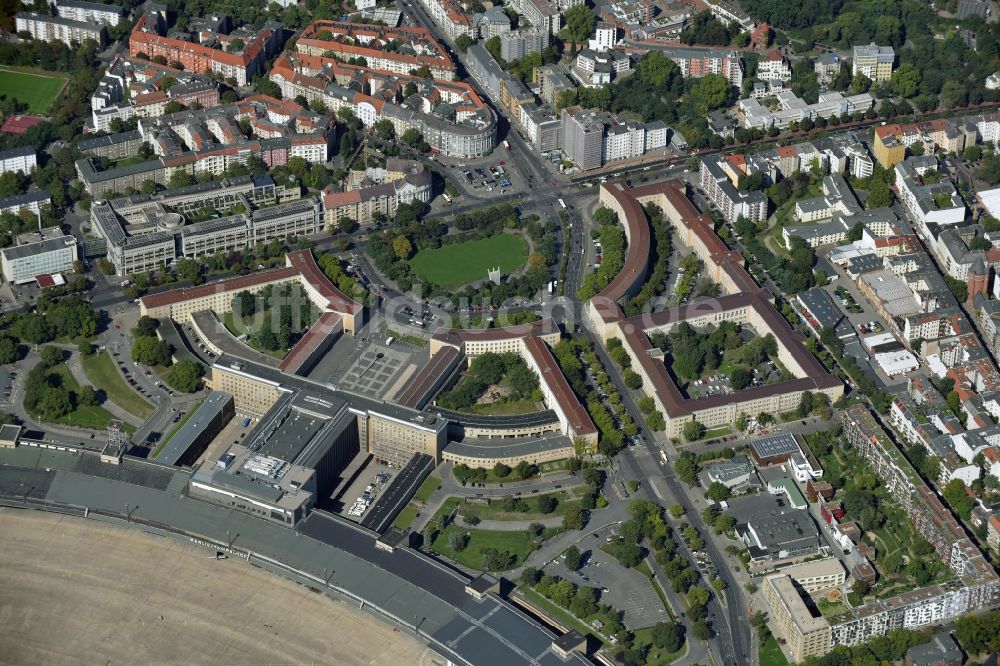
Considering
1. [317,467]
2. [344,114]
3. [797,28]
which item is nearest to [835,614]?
[317,467]

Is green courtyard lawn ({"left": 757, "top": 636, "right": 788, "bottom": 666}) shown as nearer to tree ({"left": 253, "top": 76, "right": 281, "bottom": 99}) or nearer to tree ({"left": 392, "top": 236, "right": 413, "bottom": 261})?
tree ({"left": 392, "top": 236, "right": 413, "bottom": 261})

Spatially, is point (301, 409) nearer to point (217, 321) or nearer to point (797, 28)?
point (217, 321)

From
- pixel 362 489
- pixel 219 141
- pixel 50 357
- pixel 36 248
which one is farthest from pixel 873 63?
pixel 50 357

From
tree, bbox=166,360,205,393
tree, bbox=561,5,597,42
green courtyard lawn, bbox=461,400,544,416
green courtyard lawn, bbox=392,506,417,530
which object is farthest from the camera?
tree, bbox=561,5,597,42

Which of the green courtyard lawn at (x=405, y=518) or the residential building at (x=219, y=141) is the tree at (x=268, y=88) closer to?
the residential building at (x=219, y=141)

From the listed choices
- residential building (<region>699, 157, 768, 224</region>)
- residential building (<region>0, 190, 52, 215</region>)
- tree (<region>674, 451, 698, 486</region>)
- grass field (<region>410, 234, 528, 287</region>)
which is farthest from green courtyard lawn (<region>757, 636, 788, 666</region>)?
residential building (<region>0, 190, 52, 215</region>)

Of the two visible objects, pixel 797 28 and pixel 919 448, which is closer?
pixel 919 448
